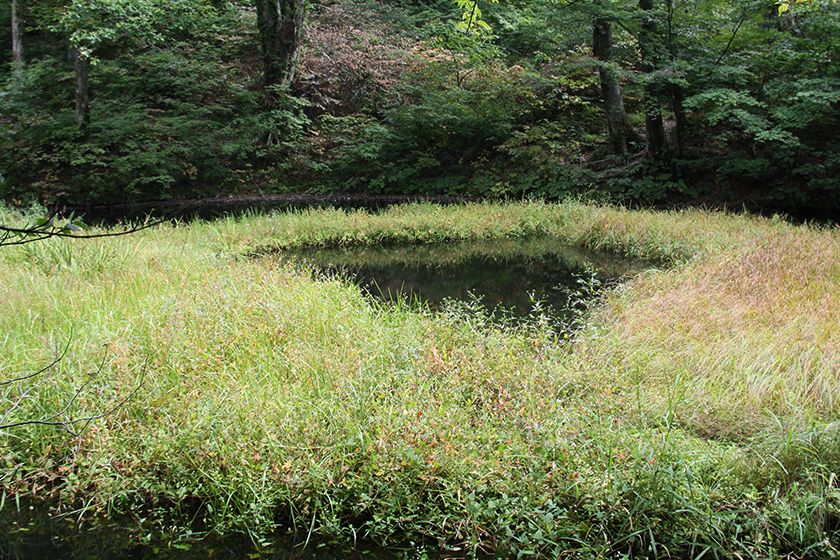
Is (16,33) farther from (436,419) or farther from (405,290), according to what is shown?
(436,419)

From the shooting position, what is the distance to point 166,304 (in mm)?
4461

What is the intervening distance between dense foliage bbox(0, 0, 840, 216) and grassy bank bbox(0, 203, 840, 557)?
22.7ft

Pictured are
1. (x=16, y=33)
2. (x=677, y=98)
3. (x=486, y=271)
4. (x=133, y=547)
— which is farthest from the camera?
(x=16, y=33)

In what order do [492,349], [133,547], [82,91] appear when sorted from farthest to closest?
[82,91], [492,349], [133,547]

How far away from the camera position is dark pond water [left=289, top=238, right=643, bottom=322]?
20.5ft

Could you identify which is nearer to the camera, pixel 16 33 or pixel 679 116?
pixel 679 116

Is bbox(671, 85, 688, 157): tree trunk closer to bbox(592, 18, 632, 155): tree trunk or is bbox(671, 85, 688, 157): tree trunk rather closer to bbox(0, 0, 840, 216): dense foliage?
bbox(0, 0, 840, 216): dense foliage

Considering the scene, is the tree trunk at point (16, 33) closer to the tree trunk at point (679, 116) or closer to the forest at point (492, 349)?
the forest at point (492, 349)

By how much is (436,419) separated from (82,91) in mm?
15051

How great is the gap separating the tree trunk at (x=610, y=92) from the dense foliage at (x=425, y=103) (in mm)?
43

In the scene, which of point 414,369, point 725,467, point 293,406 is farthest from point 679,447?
point 293,406

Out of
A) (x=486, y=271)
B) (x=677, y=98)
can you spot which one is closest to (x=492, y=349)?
(x=486, y=271)

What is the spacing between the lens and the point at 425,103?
48.7 feet

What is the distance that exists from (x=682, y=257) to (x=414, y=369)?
5.04 m
